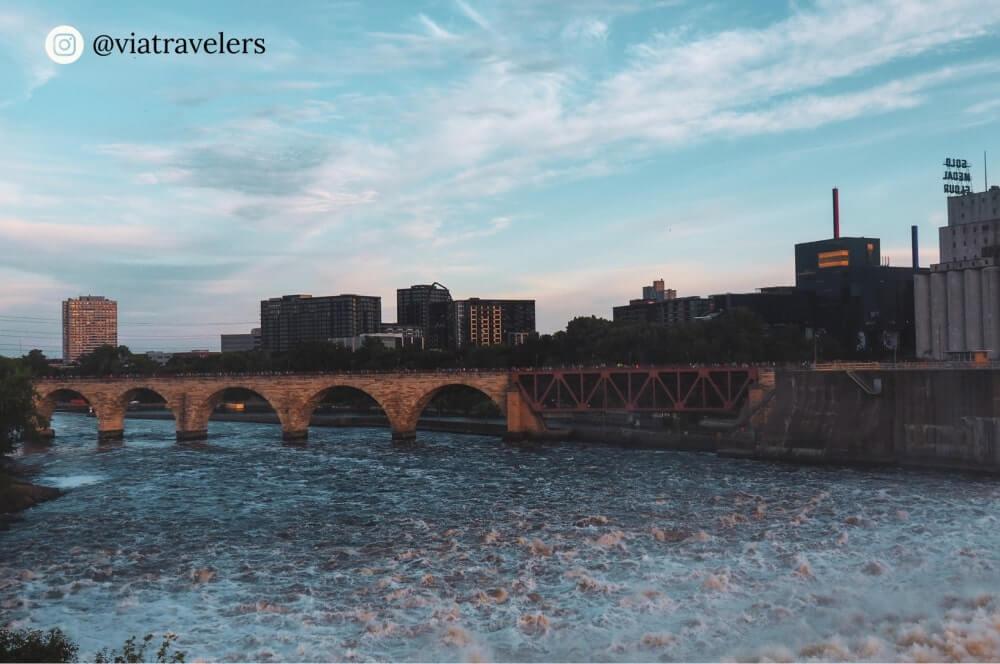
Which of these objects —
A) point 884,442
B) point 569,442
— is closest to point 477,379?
point 569,442

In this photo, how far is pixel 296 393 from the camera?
104 metres

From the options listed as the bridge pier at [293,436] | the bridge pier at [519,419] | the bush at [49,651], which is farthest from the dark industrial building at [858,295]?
the bush at [49,651]

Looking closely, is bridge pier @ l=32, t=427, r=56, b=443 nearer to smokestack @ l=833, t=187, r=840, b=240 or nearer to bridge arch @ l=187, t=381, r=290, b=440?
bridge arch @ l=187, t=381, r=290, b=440

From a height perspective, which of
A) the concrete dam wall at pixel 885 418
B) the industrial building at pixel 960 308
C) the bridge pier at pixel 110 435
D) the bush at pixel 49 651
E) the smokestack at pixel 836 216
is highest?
the smokestack at pixel 836 216

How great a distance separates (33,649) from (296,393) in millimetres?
81781

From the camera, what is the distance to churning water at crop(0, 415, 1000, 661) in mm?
28391

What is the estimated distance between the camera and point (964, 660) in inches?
999

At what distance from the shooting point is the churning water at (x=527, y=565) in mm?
28391

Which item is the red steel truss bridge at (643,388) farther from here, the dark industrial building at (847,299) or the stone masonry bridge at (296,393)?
the dark industrial building at (847,299)


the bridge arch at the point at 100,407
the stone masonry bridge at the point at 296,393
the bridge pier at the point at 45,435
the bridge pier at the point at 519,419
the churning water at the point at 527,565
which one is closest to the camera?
the churning water at the point at 527,565

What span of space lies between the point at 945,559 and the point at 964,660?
12959 millimetres

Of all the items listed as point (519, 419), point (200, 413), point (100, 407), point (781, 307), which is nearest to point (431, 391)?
point (519, 419)

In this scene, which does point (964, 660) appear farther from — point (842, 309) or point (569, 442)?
point (842, 309)

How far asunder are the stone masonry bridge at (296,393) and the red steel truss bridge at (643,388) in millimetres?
3038
